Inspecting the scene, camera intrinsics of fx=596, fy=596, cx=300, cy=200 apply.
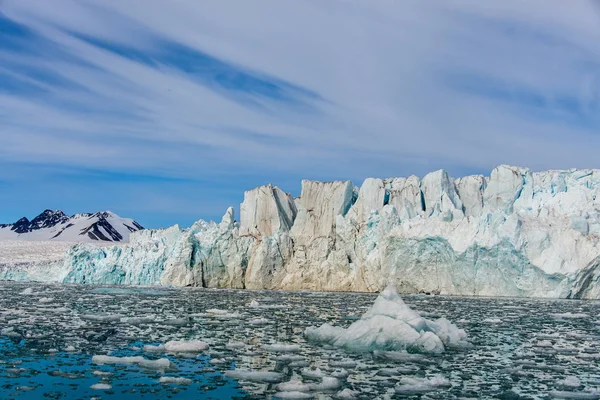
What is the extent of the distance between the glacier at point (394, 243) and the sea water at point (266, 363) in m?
15.4

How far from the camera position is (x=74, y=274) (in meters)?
49.1

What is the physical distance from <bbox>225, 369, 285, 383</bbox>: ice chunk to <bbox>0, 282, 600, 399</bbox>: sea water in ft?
0.05

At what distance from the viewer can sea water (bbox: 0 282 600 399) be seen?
28.6 feet

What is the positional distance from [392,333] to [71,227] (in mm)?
143327

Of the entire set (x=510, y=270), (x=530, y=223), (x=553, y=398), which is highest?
(x=530, y=223)

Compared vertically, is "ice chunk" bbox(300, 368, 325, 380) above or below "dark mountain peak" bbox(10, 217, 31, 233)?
below

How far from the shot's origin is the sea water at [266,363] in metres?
8.71

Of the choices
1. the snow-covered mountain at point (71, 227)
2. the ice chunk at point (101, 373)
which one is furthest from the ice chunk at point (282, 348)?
the snow-covered mountain at point (71, 227)

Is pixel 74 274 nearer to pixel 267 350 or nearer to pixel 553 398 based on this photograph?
pixel 267 350

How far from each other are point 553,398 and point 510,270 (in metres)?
27.0

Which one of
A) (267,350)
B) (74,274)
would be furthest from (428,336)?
(74,274)

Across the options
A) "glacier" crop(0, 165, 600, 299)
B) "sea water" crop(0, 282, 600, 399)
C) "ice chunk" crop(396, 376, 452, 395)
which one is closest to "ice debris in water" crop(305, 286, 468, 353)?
"sea water" crop(0, 282, 600, 399)

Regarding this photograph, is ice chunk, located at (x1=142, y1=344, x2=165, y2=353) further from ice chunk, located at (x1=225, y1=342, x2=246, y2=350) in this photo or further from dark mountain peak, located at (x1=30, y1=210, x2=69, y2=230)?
dark mountain peak, located at (x1=30, y1=210, x2=69, y2=230)

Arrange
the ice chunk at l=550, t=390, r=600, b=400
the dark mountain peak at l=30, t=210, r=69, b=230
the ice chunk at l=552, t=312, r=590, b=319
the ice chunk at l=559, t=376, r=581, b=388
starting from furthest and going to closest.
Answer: the dark mountain peak at l=30, t=210, r=69, b=230 → the ice chunk at l=552, t=312, r=590, b=319 → the ice chunk at l=559, t=376, r=581, b=388 → the ice chunk at l=550, t=390, r=600, b=400
